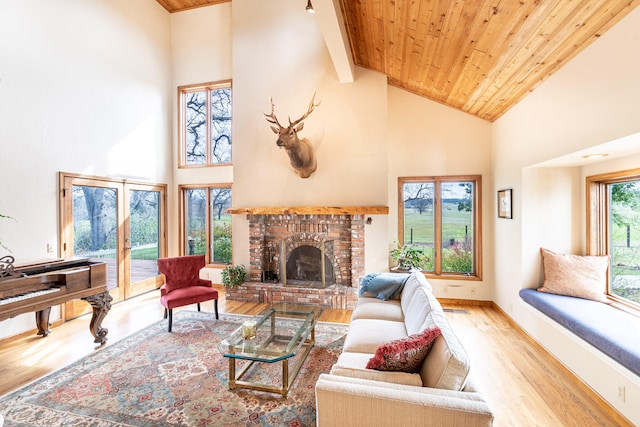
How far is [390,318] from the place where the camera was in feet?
9.77

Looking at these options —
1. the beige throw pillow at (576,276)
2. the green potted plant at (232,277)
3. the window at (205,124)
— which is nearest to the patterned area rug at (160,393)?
the green potted plant at (232,277)

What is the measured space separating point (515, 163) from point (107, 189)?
246 inches

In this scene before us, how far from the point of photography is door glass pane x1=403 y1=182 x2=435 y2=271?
4969mm

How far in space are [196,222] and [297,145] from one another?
10.4ft

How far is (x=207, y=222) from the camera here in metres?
6.06

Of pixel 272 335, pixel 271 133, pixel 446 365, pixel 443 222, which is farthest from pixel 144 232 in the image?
pixel 446 365

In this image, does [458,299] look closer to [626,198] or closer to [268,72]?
[626,198]

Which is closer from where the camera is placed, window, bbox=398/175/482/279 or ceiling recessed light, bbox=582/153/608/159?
ceiling recessed light, bbox=582/153/608/159

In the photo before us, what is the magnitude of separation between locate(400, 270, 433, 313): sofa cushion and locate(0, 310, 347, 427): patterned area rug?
0.91 metres

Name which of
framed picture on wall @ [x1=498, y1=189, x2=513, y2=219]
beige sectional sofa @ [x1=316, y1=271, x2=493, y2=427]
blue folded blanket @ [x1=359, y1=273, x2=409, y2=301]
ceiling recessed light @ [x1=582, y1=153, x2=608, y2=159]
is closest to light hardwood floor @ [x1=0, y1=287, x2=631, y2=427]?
blue folded blanket @ [x1=359, y1=273, x2=409, y2=301]

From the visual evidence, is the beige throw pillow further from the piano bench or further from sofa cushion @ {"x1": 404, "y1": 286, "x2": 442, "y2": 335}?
the piano bench

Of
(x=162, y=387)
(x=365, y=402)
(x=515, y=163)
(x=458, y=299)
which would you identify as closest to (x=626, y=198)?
(x=515, y=163)

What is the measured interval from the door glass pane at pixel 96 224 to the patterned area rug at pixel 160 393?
199 cm

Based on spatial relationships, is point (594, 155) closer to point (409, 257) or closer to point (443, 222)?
point (443, 222)
